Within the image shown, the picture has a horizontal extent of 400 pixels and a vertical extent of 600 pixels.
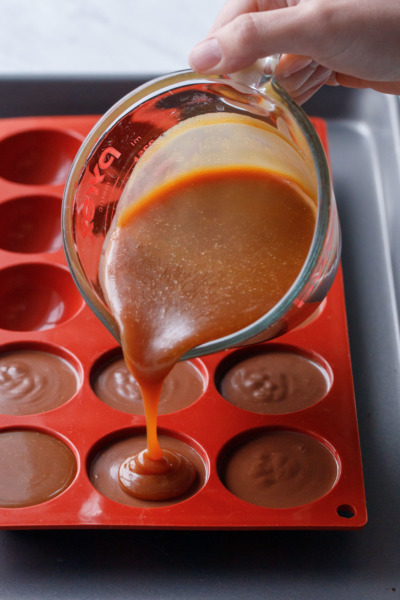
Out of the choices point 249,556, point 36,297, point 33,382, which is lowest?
point 249,556

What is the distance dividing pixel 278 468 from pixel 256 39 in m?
0.53

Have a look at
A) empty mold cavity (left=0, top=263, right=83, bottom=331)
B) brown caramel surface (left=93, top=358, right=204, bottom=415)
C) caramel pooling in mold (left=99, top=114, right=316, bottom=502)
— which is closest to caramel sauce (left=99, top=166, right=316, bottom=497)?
caramel pooling in mold (left=99, top=114, right=316, bottom=502)

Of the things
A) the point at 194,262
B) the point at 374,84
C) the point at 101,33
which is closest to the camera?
the point at 194,262

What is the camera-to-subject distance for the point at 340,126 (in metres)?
1.81

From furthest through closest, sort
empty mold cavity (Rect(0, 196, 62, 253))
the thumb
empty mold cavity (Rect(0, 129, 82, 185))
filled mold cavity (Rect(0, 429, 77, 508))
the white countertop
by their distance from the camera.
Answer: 1. the white countertop
2. empty mold cavity (Rect(0, 129, 82, 185))
3. empty mold cavity (Rect(0, 196, 62, 253))
4. filled mold cavity (Rect(0, 429, 77, 508))
5. the thumb

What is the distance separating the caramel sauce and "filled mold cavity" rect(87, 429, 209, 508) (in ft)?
0.04

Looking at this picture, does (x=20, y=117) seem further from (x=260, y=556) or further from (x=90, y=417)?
(x=260, y=556)

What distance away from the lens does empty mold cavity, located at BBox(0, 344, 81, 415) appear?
126 centimetres

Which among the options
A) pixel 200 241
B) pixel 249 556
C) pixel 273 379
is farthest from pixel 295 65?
pixel 249 556

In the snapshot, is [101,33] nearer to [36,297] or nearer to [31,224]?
[31,224]

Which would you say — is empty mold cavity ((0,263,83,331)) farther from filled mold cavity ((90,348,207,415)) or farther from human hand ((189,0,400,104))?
human hand ((189,0,400,104))

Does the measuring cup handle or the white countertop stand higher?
the white countertop

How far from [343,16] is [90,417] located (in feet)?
1.97

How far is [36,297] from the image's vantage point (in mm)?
1515
